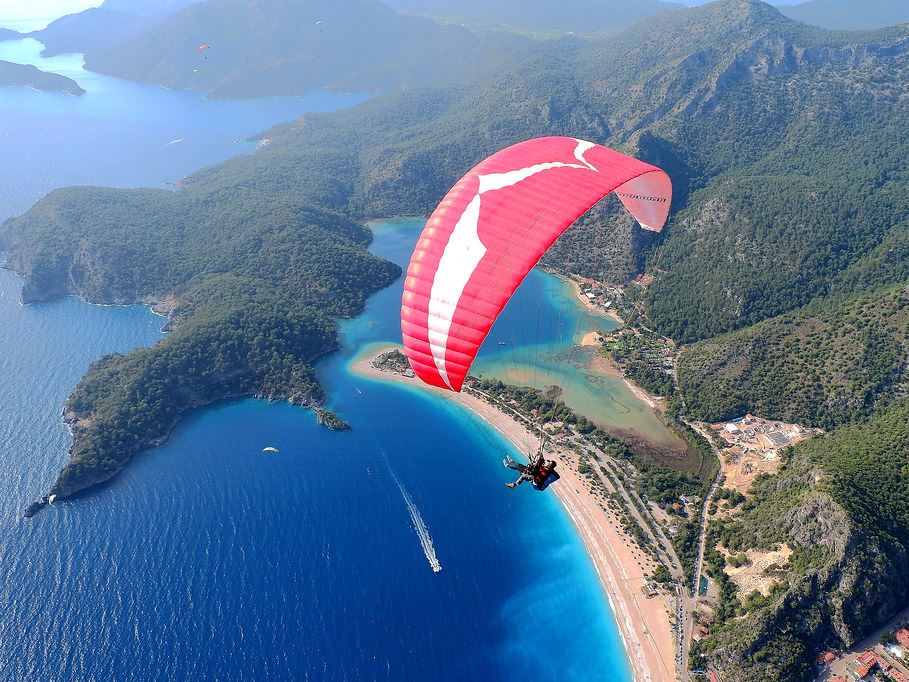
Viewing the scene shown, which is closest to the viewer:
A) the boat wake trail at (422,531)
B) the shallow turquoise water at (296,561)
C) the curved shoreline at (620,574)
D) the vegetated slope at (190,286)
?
the curved shoreline at (620,574)

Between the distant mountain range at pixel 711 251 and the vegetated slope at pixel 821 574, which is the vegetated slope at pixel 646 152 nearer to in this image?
the distant mountain range at pixel 711 251

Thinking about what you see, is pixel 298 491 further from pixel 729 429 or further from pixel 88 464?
pixel 729 429

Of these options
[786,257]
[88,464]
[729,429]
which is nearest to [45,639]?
[88,464]

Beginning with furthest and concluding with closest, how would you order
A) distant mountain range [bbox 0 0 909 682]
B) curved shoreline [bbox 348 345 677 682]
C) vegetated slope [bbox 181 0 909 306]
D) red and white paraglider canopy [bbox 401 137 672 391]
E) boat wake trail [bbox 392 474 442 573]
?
1. vegetated slope [bbox 181 0 909 306]
2. boat wake trail [bbox 392 474 442 573]
3. distant mountain range [bbox 0 0 909 682]
4. curved shoreline [bbox 348 345 677 682]
5. red and white paraglider canopy [bbox 401 137 672 391]

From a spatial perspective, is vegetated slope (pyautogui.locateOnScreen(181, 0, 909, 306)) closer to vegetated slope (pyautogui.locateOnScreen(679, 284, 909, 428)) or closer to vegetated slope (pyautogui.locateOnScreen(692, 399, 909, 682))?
vegetated slope (pyautogui.locateOnScreen(679, 284, 909, 428))

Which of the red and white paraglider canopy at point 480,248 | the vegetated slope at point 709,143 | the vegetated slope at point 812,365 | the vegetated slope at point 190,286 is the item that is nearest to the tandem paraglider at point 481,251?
the red and white paraglider canopy at point 480,248

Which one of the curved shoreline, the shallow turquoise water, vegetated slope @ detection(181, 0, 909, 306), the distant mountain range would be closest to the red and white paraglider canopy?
the shallow turquoise water
